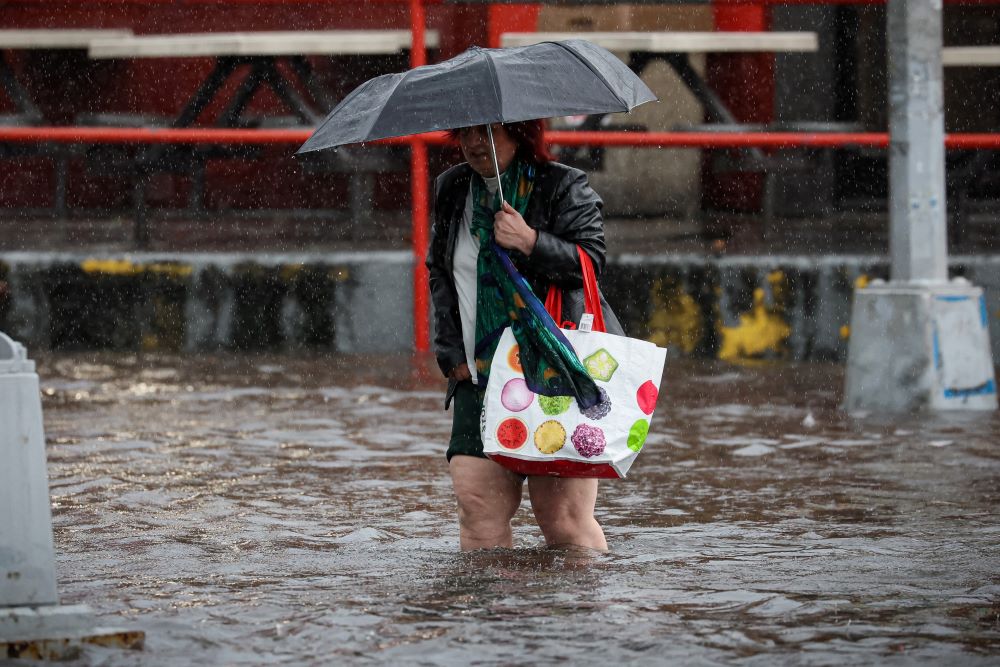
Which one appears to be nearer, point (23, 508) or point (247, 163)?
A: point (23, 508)

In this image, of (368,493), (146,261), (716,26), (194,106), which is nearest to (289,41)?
(194,106)

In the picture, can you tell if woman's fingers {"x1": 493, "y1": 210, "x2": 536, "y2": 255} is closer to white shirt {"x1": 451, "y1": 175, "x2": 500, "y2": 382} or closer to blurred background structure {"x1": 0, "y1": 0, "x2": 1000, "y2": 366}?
white shirt {"x1": 451, "y1": 175, "x2": 500, "y2": 382}

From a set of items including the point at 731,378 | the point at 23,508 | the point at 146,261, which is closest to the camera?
the point at 23,508

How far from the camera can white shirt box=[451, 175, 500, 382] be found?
15.4 feet

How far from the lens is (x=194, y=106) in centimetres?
1076

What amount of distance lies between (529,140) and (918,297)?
13.4ft

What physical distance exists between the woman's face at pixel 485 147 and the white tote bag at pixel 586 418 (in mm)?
496

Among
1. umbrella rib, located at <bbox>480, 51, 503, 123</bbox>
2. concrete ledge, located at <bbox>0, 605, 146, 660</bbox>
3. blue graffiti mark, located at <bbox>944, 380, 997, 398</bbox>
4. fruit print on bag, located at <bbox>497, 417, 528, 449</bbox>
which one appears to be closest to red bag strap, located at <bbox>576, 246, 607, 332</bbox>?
fruit print on bag, located at <bbox>497, 417, 528, 449</bbox>

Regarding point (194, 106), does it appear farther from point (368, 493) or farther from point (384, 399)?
point (368, 493)

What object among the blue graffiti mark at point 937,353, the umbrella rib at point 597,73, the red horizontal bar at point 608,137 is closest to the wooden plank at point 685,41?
the red horizontal bar at point 608,137

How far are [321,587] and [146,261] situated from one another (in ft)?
20.2

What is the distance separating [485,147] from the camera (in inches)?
180

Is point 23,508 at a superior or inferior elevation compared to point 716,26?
inferior

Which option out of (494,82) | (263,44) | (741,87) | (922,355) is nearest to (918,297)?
(922,355)
